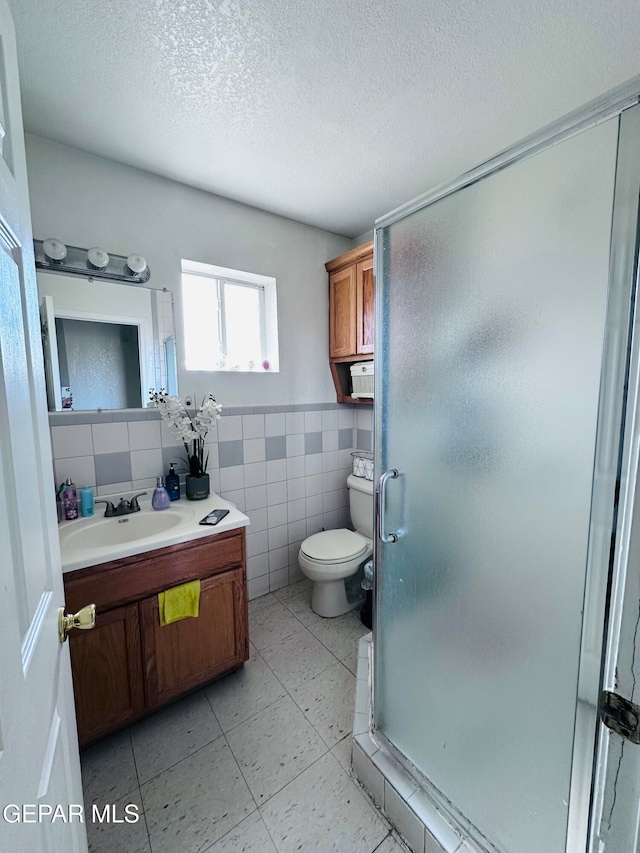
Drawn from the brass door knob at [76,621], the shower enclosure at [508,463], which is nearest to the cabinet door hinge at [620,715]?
the shower enclosure at [508,463]

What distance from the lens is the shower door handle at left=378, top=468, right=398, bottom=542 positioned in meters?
1.11

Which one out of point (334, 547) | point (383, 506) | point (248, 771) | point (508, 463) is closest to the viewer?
point (508, 463)

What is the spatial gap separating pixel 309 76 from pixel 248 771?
2400 millimetres

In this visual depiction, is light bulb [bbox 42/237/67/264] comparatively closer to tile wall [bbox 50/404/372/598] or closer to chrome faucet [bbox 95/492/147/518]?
tile wall [bbox 50/404/372/598]

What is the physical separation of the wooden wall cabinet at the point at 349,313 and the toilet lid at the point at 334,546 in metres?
0.87

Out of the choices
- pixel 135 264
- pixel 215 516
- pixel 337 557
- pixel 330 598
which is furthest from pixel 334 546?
pixel 135 264

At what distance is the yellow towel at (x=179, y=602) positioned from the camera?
1354 mm

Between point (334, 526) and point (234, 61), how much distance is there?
7.92 ft

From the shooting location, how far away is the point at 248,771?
1.25 meters

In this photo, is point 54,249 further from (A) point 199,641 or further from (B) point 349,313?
(A) point 199,641

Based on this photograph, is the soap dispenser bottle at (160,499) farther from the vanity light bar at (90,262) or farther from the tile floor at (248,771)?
the vanity light bar at (90,262)

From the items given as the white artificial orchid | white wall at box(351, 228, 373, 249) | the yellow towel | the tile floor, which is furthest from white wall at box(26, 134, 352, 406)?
the tile floor

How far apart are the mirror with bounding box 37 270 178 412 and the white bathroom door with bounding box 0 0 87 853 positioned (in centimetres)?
100

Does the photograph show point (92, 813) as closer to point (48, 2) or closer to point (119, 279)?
point (119, 279)
